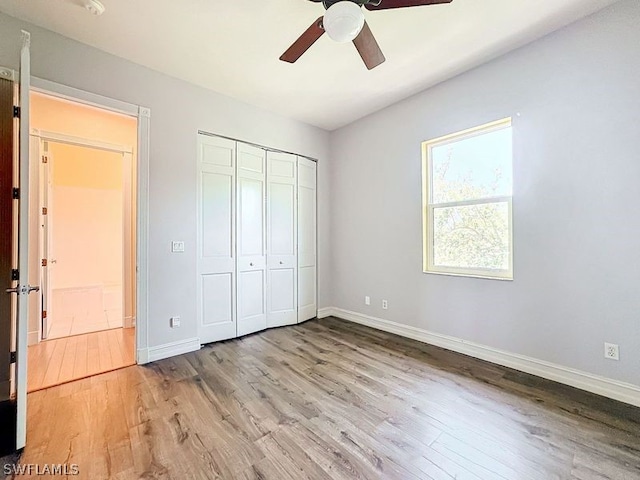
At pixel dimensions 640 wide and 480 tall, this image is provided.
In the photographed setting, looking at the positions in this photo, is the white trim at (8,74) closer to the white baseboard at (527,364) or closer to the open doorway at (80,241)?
the open doorway at (80,241)

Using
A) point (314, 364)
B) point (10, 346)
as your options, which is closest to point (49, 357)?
point (10, 346)

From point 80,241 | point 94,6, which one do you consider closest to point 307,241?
point 94,6

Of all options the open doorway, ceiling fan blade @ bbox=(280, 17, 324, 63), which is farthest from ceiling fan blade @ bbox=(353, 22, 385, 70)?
the open doorway

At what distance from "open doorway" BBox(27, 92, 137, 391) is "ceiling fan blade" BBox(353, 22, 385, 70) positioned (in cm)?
239

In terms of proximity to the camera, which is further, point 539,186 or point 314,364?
point 314,364

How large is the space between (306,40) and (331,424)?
264 centimetres

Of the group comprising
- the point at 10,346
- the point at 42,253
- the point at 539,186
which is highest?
the point at 539,186

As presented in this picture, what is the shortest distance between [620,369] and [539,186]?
154cm

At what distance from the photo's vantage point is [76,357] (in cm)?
290

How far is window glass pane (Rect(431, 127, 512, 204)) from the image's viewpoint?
9.09ft

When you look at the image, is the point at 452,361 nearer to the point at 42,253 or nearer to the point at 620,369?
the point at 620,369

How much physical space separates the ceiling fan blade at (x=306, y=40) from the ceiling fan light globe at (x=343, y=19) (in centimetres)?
17

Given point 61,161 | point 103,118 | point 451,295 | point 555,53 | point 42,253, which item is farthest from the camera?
point 61,161

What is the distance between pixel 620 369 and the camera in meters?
2.10
